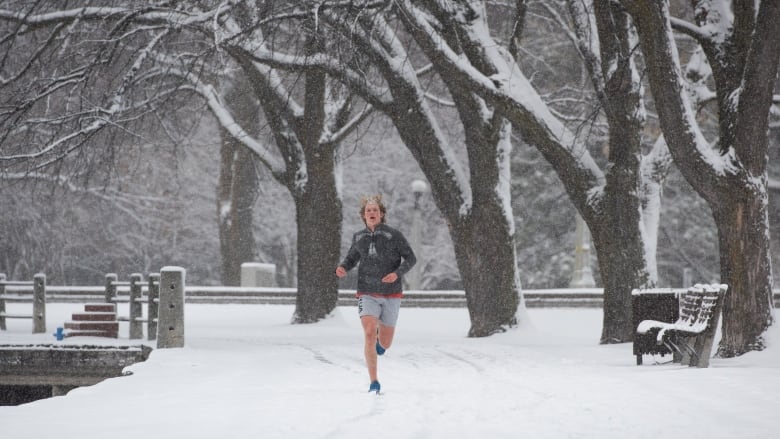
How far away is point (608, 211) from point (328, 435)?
8.73 metres

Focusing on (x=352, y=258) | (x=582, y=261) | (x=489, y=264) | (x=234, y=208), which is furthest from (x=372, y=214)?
(x=234, y=208)

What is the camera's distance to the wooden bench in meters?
11.0

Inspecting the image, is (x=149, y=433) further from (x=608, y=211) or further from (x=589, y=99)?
(x=589, y=99)

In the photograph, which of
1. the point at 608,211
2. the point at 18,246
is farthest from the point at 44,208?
the point at 608,211

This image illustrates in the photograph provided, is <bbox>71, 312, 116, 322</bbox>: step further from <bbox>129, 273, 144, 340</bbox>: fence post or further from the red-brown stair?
<bbox>129, 273, 144, 340</bbox>: fence post

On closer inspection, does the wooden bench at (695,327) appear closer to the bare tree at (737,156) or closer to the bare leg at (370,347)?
the bare tree at (737,156)

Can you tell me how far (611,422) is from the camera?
749 cm

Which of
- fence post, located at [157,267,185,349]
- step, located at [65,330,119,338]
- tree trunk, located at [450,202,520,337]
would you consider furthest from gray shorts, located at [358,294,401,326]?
step, located at [65,330,119,338]

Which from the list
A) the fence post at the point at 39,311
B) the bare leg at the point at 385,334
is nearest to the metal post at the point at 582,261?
the fence post at the point at 39,311

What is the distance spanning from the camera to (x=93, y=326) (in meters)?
16.8

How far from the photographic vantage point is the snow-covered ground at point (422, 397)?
23.9 ft

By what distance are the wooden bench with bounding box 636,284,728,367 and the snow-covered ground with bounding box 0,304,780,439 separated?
0.32 m

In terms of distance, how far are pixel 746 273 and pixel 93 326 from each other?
32.4ft

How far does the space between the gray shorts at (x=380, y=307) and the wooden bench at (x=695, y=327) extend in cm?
302
